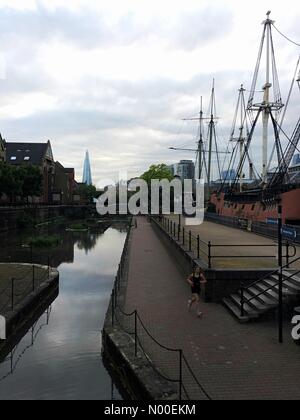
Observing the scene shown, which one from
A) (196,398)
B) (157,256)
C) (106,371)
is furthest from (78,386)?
(157,256)

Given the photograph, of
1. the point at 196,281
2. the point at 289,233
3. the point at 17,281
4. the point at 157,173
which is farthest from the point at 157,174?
the point at 196,281

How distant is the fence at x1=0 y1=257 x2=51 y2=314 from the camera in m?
15.1

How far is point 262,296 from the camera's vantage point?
1245 cm

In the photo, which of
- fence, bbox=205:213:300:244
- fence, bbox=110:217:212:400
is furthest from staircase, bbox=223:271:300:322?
fence, bbox=205:213:300:244

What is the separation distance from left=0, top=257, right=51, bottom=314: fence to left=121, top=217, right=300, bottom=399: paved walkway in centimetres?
407

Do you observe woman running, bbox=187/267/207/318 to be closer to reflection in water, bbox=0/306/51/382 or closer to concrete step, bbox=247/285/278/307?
concrete step, bbox=247/285/278/307

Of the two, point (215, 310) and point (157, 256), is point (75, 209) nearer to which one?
point (157, 256)

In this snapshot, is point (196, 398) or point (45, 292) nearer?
point (196, 398)

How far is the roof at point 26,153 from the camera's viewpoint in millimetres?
105812

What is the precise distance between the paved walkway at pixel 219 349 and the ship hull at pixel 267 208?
441 inches

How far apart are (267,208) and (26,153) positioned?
80903 mm

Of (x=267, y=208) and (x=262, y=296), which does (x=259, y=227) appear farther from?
(x=262, y=296)
